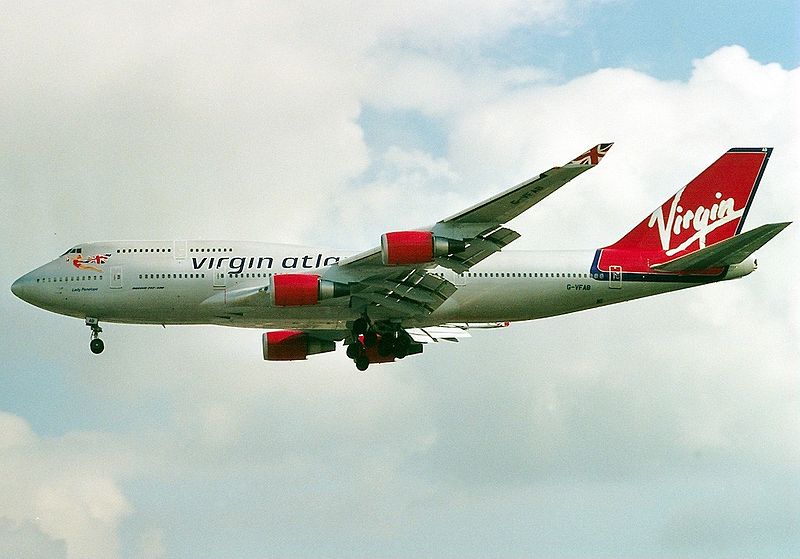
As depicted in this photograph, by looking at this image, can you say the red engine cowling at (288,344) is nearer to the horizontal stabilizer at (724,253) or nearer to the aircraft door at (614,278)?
the aircraft door at (614,278)

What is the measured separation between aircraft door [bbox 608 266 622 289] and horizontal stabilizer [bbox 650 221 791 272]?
131 cm

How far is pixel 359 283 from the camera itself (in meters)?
47.5

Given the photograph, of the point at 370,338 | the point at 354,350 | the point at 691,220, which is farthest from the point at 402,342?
Result: the point at 691,220

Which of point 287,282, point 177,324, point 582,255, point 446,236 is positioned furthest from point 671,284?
point 177,324

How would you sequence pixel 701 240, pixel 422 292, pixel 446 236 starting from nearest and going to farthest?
1. pixel 446 236
2. pixel 422 292
3. pixel 701 240

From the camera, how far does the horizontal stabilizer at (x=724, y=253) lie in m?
47.1

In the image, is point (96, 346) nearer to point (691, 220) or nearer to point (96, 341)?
point (96, 341)

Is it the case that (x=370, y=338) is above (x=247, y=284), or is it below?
below

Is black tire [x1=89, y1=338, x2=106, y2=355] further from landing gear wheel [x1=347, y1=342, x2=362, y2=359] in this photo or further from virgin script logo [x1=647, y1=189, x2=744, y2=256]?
virgin script logo [x1=647, y1=189, x2=744, y2=256]

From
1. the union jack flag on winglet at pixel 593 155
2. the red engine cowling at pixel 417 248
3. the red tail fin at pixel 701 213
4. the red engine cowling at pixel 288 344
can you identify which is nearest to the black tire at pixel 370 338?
the red engine cowling at pixel 288 344

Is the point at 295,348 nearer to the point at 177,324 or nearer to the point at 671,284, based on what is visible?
the point at 177,324

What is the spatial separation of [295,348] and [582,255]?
1287 cm

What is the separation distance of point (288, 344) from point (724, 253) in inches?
726

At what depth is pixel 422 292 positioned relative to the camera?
48.8 meters
